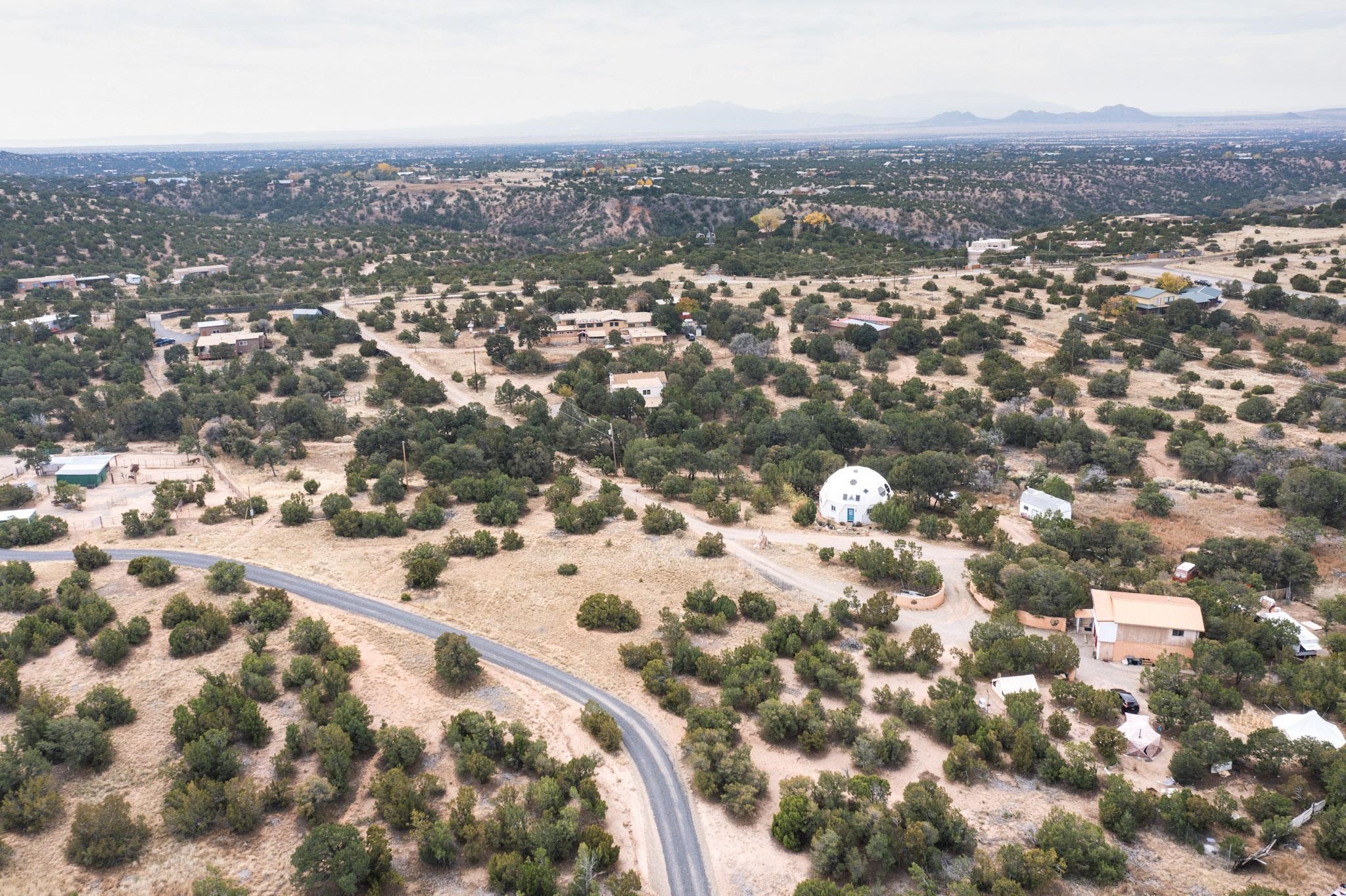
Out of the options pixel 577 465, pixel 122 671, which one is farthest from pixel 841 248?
pixel 122 671

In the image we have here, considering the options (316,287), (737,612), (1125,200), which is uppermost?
(1125,200)

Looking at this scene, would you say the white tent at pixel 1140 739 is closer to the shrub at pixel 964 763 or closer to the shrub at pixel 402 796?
the shrub at pixel 964 763

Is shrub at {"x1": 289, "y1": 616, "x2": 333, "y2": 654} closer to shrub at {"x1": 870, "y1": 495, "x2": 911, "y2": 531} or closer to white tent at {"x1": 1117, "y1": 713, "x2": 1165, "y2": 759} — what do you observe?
shrub at {"x1": 870, "y1": 495, "x2": 911, "y2": 531}

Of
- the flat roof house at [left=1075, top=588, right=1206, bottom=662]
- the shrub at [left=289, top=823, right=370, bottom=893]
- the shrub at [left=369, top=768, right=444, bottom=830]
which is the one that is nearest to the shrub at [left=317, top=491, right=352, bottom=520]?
the shrub at [left=369, top=768, right=444, bottom=830]

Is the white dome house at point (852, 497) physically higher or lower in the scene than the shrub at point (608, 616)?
higher

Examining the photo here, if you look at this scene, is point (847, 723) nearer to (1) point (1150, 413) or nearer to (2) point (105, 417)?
(1) point (1150, 413)

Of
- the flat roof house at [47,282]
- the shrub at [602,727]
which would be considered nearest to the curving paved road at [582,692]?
the shrub at [602,727]
